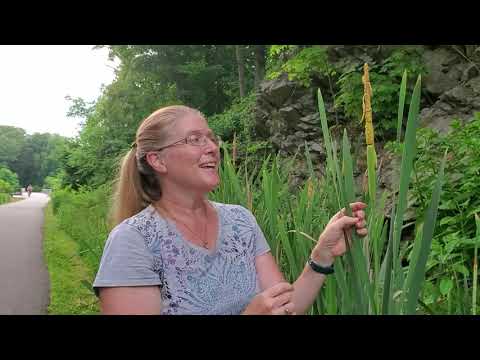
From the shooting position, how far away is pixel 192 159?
1.13 metres

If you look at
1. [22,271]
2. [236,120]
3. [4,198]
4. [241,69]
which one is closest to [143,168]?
[22,271]

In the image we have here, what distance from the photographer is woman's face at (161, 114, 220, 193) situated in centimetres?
113

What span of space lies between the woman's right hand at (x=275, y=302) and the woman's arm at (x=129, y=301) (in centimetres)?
22

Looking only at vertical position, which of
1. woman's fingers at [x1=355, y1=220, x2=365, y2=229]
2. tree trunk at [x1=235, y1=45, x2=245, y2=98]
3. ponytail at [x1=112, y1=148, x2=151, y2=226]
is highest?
tree trunk at [x1=235, y1=45, x2=245, y2=98]

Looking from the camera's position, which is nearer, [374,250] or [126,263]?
[374,250]

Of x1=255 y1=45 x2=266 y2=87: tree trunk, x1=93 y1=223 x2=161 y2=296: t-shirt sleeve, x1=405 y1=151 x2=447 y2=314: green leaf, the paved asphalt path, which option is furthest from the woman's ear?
x1=255 y1=45 x2=266 y2=87: tree trunk

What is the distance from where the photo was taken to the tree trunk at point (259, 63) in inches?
326

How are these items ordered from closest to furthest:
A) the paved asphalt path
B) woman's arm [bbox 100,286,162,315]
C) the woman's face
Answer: woman's arm [bbox 100,286,162,315]
the woman's face
the paved asphalt path

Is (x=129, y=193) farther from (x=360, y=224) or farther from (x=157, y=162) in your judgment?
(x=360, y=224)

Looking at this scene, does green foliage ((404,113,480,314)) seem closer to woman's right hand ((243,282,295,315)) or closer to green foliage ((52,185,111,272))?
woman's right hand ((243,282,295,315))

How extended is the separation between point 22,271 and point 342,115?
426cm

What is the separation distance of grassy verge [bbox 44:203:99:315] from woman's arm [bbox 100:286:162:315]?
1915mm

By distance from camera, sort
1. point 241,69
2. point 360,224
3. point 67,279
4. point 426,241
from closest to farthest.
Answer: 1. point 426,241
2. point 360,224
3. point 67,279
4. point 241,69
